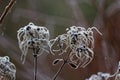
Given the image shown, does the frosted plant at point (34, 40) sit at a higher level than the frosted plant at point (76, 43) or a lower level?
higher

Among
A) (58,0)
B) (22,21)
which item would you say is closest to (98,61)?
(22,21)

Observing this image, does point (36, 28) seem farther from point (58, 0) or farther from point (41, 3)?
point (58, 0)

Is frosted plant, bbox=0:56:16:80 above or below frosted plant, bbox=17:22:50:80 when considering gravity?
below

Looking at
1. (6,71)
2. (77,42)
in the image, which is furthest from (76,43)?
(6,71)

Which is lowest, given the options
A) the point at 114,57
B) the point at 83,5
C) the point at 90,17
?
the point at 114,57

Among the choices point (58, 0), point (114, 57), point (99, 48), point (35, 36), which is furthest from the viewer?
point (58, 0)

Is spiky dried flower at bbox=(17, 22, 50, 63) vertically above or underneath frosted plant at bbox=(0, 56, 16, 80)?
above

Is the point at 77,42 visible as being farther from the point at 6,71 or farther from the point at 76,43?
the point at 6,71

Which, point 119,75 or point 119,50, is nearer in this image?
point 119,75

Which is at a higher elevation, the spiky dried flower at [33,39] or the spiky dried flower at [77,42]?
the spiky dried flower at [33,39]

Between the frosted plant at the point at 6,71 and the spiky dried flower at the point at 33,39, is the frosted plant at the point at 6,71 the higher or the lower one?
the lower one

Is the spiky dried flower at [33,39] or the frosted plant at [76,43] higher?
the spiky dried flower at [33,39]
